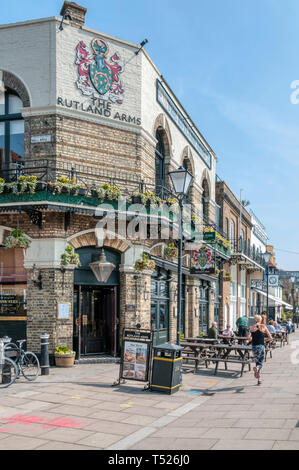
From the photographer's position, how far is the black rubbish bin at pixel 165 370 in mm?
10984

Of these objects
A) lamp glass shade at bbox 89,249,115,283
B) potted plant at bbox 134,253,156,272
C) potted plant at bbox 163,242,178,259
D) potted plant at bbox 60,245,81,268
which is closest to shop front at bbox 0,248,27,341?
potted plant at bbox 60,245,81,268

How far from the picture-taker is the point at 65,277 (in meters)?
14.9

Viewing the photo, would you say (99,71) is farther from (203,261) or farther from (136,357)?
(136,357)

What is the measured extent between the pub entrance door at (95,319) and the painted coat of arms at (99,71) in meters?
6.27

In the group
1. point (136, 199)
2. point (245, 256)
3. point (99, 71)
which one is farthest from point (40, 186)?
point (245, 256)

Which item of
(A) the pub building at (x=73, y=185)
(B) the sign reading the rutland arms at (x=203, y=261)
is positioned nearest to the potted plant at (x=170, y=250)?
(A) the pub building at (x=73, y=185)

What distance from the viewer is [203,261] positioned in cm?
1883

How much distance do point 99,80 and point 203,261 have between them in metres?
7.39

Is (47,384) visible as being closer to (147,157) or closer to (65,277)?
(65,277)

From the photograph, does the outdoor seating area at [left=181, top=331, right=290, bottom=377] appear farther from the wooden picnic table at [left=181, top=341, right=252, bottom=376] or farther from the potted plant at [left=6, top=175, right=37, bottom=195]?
the potted plant at [left=6, top=175, right=37, bottom=195]

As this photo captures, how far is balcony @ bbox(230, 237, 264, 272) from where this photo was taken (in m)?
32.3

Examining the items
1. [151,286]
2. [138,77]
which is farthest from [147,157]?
[151,286]

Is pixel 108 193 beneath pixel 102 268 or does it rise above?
above
